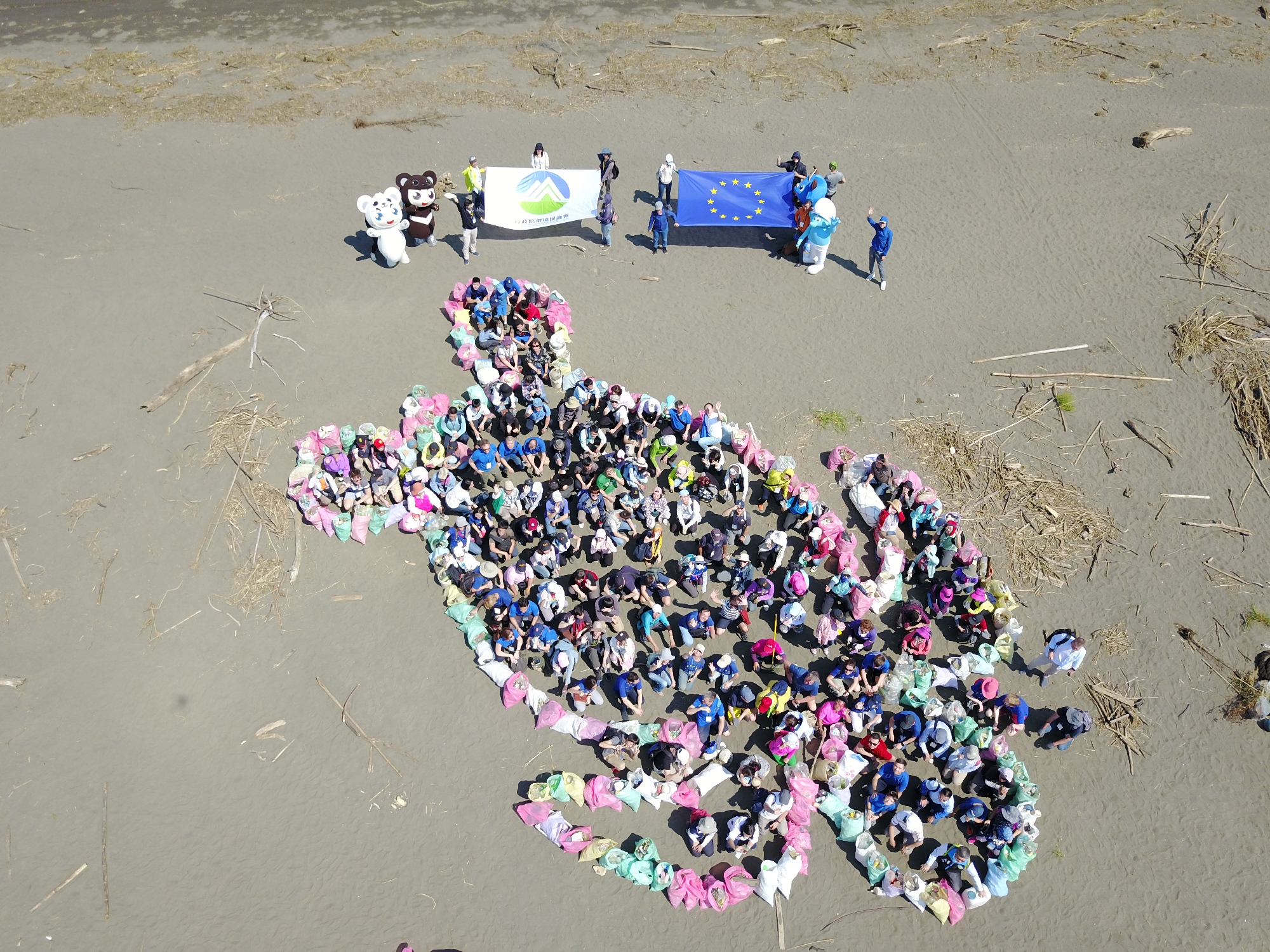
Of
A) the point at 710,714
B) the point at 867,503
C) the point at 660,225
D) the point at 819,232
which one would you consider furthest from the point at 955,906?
the point at 660,225

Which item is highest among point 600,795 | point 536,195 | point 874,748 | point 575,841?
point 536,195

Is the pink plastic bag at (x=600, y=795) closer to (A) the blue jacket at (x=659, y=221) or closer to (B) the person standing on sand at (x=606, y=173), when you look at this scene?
(A) the blue jacket at (x=659, y=221)

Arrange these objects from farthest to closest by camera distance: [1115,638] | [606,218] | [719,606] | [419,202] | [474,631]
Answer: [606,218], [419,202], [719,606], [1115,638], [474,631]

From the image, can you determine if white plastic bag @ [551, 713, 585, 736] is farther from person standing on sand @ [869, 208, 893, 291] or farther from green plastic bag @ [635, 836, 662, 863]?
person standing on sand @ [869, 208, 893, 291]

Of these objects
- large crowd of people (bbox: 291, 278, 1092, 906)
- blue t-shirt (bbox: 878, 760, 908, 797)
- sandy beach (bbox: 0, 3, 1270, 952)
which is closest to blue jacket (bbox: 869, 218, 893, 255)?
sandy beach (bbox: 0, 3, 1270, 952)

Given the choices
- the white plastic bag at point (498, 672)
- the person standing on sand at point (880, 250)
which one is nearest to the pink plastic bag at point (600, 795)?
the white plastic bag at point (498, 672)

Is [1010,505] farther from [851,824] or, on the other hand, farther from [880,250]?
[851,824]
